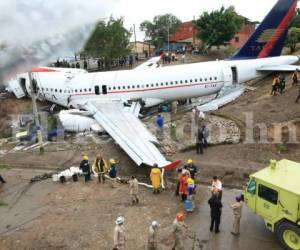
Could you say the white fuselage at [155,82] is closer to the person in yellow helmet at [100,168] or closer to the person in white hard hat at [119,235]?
the person in yellow helmet at [100,168]

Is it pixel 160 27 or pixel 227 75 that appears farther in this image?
pixel 160 27

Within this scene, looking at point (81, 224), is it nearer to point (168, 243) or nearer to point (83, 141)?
point (168, 243)

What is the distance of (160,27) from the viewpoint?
230 ft

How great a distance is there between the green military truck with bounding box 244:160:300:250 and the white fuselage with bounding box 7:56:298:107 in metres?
16.8

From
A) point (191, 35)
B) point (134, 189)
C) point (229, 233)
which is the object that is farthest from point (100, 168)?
point (191, 35)

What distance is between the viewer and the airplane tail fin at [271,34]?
3058 centimetres

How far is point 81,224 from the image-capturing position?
15.1m

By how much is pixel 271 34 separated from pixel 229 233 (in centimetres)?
2119

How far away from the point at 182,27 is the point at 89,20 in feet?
198

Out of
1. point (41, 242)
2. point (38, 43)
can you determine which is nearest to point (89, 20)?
point (38, 43)

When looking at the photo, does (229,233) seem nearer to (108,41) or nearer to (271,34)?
(271,34)

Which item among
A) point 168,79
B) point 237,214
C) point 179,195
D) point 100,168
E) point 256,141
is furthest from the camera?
point 168,79

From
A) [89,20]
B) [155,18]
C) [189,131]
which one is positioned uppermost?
[155,18]

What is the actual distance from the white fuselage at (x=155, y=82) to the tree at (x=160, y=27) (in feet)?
131
